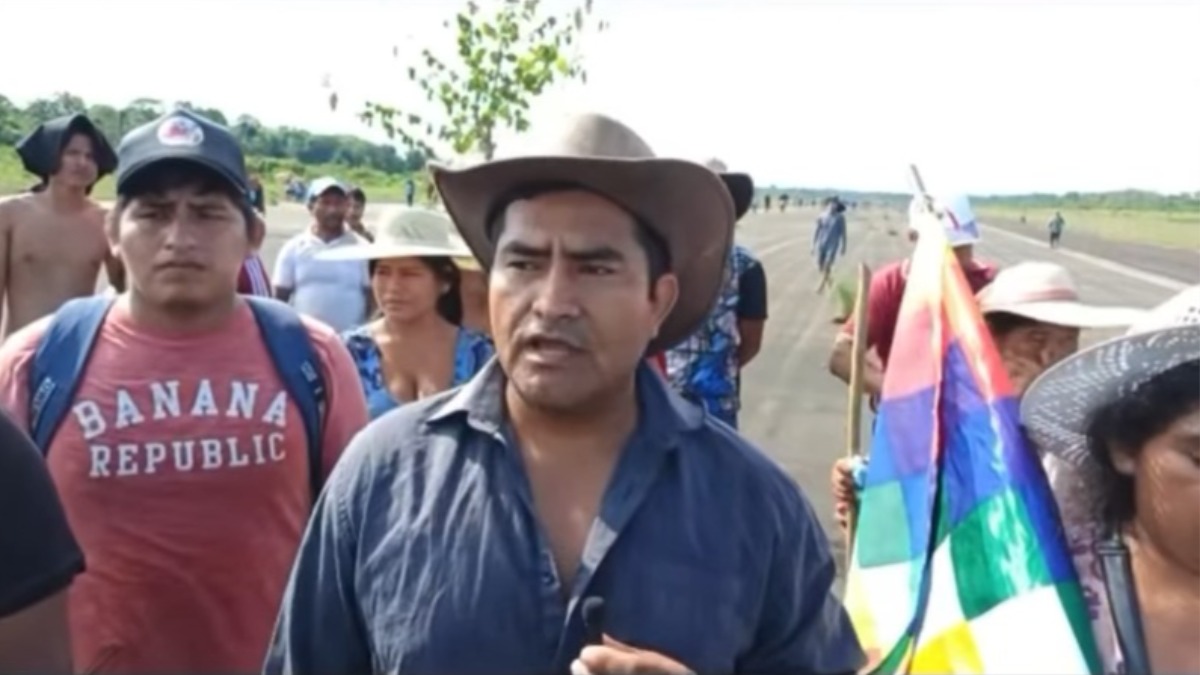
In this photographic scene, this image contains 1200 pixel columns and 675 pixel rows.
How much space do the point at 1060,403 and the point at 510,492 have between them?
3.19 feet

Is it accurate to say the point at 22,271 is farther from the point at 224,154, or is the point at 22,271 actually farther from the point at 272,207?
the point at 272,207

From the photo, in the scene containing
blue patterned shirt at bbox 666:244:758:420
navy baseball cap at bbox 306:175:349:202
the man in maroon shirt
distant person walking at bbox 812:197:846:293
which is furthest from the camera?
distant person walking at bbox 812:197:846:293

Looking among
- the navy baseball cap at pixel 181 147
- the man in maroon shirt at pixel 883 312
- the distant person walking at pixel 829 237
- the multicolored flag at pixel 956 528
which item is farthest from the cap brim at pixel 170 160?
the distant person walking at pixel 829 237

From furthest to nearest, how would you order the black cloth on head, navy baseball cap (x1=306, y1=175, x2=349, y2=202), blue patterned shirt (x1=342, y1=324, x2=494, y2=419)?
navy baseball cap (x1=306, y1=175, x2=349, y2=202)
the black cloth on head
blue patterned shirt (x1=342, y1=324, x2=494, y2=419)

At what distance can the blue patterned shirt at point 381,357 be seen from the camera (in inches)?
206

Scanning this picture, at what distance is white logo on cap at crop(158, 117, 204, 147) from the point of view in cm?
346

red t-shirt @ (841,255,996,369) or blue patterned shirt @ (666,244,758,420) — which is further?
blue patterned shirt @ (666,244,758,420)

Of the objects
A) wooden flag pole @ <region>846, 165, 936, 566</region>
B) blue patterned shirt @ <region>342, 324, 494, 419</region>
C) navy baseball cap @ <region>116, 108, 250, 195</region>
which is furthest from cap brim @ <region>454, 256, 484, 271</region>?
navy baseball cap @ <region>116, 108, 250, 195</region>

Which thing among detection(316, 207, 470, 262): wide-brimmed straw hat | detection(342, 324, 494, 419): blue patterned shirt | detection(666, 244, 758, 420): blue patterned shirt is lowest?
detection(666, 244, 758, 420): blue patterned shirt

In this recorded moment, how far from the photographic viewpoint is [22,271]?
25.1 ft

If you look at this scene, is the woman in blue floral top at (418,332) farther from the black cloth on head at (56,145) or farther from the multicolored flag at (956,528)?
the black cloth on head at (56,145)

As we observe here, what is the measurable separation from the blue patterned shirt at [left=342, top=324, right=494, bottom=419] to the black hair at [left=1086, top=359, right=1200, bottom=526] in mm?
2799

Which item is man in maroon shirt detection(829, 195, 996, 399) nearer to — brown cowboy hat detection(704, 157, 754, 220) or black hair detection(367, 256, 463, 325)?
black hair detection(367, 256, 463, 325)

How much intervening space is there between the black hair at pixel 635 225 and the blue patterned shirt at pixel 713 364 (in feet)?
13.6
